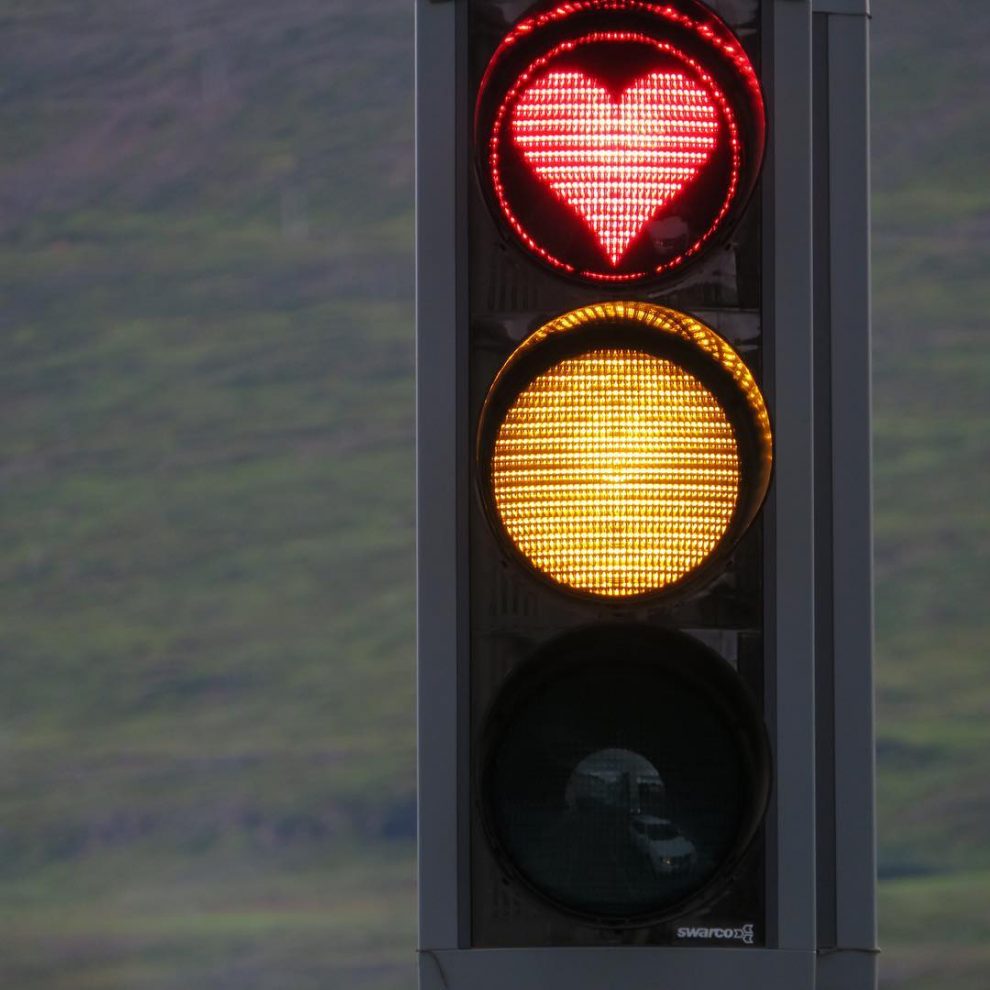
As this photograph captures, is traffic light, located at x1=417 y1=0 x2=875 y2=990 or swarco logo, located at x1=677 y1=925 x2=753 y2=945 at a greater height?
traffic light, located at x1=417 y1=0 x2=875 y2=990

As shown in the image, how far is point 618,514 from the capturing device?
125 centimetres

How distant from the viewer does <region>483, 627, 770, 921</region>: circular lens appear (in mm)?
1286

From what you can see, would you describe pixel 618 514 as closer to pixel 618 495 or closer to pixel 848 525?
pixel 618 495

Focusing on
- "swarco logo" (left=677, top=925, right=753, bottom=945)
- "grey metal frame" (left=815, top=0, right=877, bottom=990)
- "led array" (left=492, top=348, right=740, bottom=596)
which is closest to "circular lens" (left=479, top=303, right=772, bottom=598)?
"led array" (left=492, top=348, right=740, bottom=596)

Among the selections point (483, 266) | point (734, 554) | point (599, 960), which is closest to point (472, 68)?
point (483, 266)

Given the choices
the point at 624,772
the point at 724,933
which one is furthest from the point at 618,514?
the point at 724,933

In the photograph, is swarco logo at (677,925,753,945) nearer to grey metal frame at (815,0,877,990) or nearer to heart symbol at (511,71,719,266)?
grey metal frame at (815,0,877,990)

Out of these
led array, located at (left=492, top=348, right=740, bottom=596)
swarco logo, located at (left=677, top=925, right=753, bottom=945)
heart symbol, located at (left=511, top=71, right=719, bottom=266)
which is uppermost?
heart symbol, located at (left=511, top=71, right=719, bottom=266)

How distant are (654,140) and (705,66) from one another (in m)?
0.08

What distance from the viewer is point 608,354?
4.17 ft

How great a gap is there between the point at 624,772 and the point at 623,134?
50cm

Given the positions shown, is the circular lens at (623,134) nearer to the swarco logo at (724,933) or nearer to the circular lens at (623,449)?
the circular lens at (623,449)

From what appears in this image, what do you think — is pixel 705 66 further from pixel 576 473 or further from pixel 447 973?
pixel 447 973

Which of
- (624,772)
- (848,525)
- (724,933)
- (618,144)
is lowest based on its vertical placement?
(724,933)
